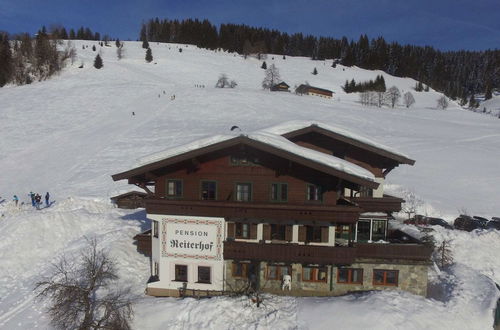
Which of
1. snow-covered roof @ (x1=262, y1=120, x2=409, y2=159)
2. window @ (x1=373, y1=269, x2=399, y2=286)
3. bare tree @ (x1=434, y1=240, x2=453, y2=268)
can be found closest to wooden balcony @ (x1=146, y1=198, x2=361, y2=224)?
window @ (x1=373, y1=269, x2=399, y2=286)

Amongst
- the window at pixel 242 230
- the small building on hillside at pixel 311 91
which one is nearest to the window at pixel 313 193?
the window at pixel 242 230

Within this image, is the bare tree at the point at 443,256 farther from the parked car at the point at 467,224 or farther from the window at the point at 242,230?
the window at the point at 242,230

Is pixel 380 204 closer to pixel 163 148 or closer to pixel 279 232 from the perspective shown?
pixel 279 232

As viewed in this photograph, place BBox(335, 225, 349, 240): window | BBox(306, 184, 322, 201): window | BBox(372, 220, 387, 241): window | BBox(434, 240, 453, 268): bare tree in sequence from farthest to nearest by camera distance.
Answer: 1. BBox(434, 240, 453, 268): bare tree
2. BBox(372, 220, 387, 241): window
3. BBox(335, 225, 349, 240): window
4. BBox(306, 184, 322, 201): window

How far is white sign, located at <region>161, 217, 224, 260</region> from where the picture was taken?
690 inches

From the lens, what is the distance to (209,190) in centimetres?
1783

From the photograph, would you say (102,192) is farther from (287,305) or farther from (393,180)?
(393,180)

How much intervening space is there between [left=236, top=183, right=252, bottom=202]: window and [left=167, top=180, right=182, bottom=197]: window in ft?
9.68

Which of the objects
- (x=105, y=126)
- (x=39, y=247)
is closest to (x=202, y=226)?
(x=39, y=247)

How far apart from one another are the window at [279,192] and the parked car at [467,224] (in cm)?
1949

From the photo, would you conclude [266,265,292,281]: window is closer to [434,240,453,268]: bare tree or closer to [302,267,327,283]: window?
A: [302,267,327,283]: window

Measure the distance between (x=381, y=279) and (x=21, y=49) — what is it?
348 ft

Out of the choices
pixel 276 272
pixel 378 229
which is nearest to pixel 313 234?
pixel 276 272

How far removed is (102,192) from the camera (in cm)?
3484
